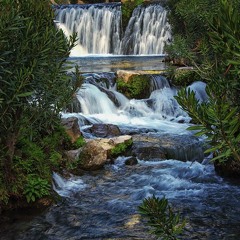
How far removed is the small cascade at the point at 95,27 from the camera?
1282 inches

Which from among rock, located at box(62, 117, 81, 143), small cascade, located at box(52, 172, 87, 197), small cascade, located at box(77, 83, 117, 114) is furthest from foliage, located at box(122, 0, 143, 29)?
small cascade, located at box(52, 172, 87, 197)

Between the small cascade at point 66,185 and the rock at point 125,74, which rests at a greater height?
the rock at point 125,74

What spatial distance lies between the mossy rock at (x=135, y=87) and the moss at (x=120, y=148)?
623 centimetres

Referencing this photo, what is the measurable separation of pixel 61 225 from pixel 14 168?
51.6 inches

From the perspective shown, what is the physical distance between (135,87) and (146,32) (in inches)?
590

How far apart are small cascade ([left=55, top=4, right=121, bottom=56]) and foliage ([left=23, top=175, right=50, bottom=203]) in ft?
85.1

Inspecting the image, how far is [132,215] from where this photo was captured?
23.8ft

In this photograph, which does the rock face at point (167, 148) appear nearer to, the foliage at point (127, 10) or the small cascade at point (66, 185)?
the small cascade at point (66, 185)

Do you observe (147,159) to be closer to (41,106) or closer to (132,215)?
(132,215)

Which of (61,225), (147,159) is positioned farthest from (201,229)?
(147,159)

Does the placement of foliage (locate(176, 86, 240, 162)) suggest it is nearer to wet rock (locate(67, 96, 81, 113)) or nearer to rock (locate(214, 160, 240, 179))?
rock (locate(214, 160, 240, 179))

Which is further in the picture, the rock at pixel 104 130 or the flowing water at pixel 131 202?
the rock at pixel 104 130

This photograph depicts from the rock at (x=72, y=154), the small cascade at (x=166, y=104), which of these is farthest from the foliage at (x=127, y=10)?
the rock at (x=72, y=154)

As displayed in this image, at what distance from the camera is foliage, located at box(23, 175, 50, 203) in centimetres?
708
